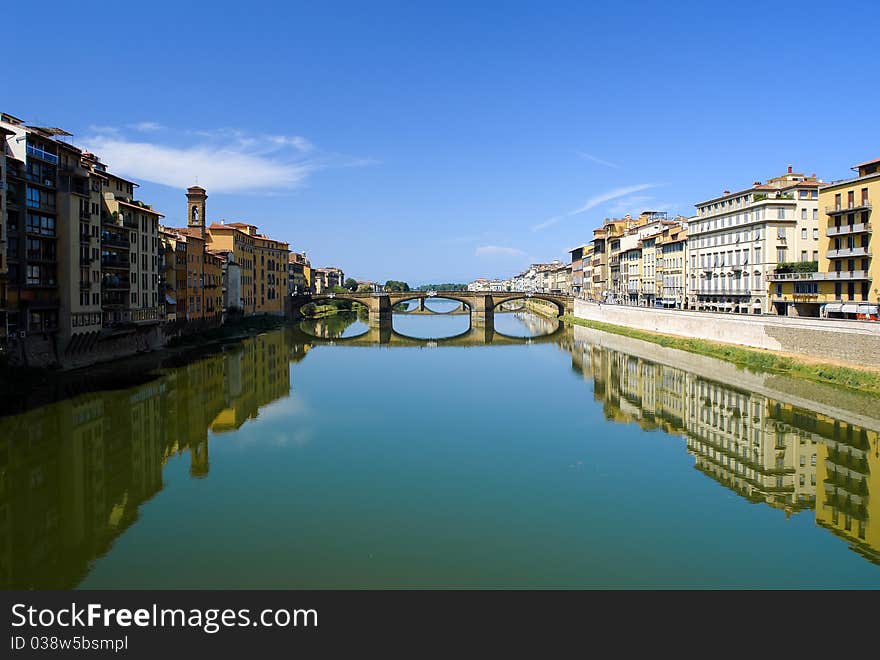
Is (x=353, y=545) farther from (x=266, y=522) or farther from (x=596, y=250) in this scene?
(x=596, y=250)

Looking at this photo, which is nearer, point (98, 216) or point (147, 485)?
point (147, 485)

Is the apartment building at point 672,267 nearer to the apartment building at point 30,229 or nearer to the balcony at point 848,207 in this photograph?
the balcony at point 848,207

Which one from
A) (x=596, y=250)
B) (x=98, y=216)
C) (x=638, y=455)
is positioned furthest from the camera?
(x=596, y=250)

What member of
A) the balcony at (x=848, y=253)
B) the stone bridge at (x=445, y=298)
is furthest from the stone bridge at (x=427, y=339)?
the balcony at (x=848, y=253)

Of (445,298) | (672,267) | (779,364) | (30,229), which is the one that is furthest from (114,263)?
(672,267)

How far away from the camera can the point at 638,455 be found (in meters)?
19.6

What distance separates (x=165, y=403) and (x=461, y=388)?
13.7 meters

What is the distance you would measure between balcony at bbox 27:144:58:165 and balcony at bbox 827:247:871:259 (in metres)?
41.2

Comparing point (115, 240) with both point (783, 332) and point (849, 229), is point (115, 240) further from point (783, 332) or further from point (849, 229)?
point (849, 229)

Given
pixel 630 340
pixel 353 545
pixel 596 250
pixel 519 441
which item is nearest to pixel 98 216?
pixel 519 441

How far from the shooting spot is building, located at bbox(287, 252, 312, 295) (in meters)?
105

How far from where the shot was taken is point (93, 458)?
18.8 meters

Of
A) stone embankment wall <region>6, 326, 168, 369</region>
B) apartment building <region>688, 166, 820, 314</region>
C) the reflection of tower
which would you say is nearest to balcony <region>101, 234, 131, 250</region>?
stone embankment wall <region>6, 326, 168, 369</region>

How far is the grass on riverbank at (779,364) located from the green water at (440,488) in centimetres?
189
